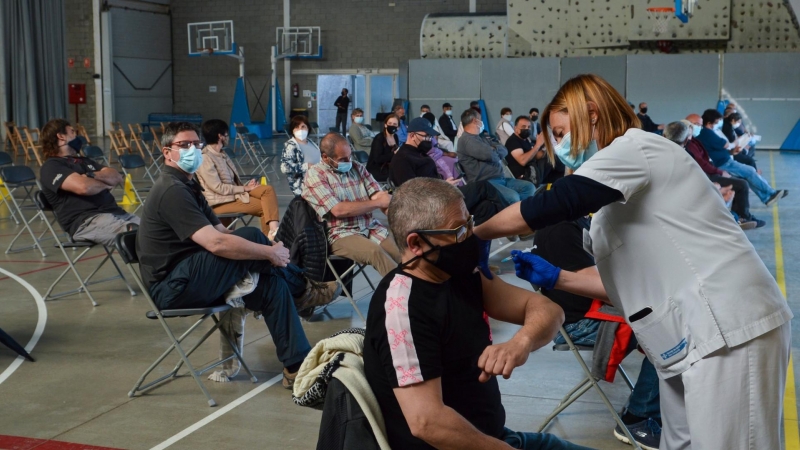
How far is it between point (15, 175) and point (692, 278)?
8.64m

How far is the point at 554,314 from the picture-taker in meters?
2.24

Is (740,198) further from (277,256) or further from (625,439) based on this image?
(277,256)

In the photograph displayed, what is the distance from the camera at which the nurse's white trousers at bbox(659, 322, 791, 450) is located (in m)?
2.15

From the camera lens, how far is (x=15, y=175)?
9242 millimetres

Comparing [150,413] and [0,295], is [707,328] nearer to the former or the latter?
[150,413]

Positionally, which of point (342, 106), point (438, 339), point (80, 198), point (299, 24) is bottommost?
point (80, 198)

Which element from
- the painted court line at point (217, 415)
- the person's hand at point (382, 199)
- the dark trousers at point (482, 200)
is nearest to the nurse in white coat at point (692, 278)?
the painted court line at point (217, 415)

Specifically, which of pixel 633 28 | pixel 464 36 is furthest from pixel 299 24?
pixel 633 28

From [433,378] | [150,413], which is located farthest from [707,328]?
[150,413]

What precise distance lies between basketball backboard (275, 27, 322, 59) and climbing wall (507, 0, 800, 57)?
8271mm

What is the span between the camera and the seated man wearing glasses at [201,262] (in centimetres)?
431

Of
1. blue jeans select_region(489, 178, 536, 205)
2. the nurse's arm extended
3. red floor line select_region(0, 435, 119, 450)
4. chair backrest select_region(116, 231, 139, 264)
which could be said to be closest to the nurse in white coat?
the nurse's arm extended

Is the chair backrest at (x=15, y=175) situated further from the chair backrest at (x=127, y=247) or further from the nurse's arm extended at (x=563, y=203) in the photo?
the nurse's arm extended at (x=563, y=203)

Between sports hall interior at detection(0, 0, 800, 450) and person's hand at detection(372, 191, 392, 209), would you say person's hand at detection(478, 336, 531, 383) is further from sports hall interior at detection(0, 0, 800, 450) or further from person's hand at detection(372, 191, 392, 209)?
person's hand at detection(372, 191, 392, 209)
